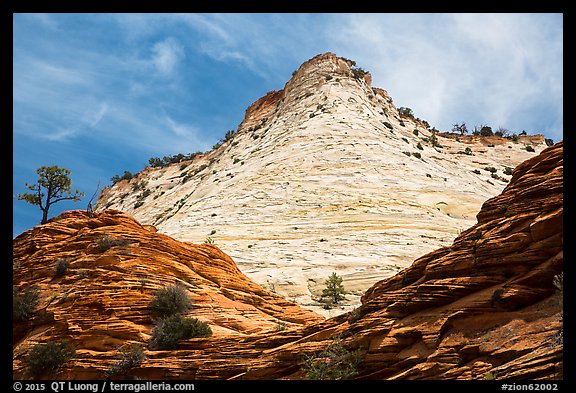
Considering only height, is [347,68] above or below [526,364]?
above

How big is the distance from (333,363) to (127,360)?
215 inches

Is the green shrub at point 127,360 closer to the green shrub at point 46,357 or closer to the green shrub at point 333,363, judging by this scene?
the green shrub at point 46,357

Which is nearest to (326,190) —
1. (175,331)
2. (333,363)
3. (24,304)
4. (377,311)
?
(175,331)

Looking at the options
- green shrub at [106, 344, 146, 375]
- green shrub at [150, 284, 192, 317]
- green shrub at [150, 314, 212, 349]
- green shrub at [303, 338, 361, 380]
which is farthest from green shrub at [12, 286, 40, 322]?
green shrub at [303, 338, 361, 380]

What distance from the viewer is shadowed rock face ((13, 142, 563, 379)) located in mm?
9023

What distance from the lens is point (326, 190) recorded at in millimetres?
38219

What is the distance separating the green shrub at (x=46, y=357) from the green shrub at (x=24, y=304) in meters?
1.97

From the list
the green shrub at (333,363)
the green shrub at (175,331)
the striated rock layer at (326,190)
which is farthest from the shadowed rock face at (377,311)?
the striated rock layer at (326,190)

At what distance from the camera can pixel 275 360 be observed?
11312mm

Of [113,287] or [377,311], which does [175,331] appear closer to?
[113,287]

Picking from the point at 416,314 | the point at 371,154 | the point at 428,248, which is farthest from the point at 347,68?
the point at 416,314

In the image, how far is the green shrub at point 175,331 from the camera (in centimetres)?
1309

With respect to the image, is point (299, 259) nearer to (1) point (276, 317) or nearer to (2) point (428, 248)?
(2) point (428, 248)
